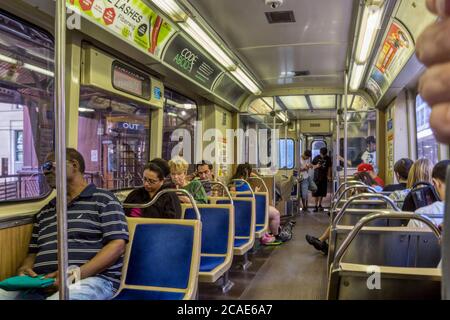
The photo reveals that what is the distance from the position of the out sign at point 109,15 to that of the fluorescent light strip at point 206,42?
0.82 metres

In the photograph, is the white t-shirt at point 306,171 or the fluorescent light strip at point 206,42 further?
the white t-shirt at point 306,171

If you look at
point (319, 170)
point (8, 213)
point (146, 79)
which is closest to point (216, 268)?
point (8, 213)

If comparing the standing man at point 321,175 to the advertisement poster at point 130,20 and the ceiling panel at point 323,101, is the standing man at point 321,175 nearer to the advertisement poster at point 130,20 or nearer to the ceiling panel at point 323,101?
the ceiling panel at point 323,101

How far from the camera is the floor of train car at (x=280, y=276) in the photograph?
3.65 meters

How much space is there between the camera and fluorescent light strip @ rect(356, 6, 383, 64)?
337 cm

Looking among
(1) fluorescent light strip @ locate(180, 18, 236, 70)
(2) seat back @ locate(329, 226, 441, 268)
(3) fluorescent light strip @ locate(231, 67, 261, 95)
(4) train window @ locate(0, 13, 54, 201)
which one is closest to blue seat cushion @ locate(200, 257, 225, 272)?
(2) seat back @ locate(329, 226, 441, 268)

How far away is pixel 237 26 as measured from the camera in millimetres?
4297

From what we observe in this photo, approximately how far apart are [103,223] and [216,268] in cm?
105

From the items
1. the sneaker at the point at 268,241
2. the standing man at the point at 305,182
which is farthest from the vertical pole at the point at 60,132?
the standing man at the point at 305,182

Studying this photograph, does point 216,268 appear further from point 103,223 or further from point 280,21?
point 280,21

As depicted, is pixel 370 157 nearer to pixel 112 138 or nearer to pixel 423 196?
pixel 423 196

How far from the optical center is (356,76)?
6035 mm

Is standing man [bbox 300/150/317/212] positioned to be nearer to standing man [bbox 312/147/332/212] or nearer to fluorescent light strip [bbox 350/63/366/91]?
standing man [bbox 312/147/332/212]

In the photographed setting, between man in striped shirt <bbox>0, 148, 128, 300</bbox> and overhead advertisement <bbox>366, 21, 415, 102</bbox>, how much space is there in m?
2.93
